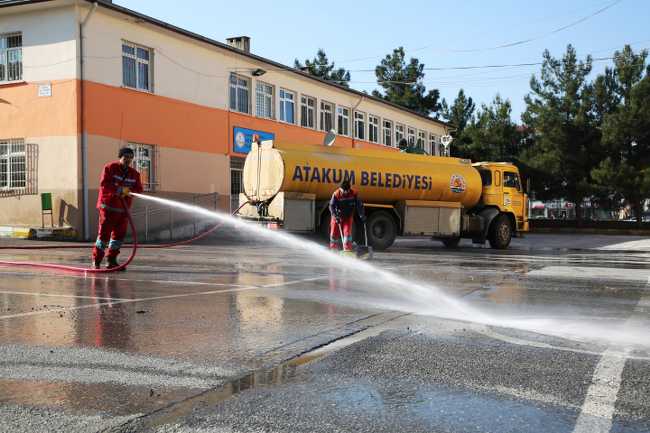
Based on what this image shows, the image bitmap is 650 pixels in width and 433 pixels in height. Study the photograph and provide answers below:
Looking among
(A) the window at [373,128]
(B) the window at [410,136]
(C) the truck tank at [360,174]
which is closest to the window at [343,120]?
(A) the window at [373,128]

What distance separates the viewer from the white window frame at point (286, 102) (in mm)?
31406

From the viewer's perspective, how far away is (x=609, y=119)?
3459 cm

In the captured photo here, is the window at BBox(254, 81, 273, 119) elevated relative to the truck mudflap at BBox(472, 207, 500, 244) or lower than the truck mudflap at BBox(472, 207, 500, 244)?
elevated

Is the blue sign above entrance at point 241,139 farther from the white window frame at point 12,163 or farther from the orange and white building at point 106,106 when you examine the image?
the white window frame at point 12,163

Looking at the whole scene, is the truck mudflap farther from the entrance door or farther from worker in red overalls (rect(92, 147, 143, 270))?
worker in red overalls (rect(92, 147, 143, 270))

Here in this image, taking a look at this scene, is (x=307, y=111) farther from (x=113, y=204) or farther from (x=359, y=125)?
(x=113, y=204)

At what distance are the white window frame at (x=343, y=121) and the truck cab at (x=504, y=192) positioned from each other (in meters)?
15.2

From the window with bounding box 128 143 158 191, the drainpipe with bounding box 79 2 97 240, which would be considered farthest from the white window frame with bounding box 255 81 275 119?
the drainpipe with bounding box 79 2 97 240

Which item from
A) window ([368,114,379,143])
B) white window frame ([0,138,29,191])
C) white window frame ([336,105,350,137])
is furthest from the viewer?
window ([368,114,379,143])

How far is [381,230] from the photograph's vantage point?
1938 centimetres

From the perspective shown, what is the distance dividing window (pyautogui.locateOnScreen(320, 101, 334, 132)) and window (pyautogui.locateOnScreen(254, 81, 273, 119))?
4.98 metres

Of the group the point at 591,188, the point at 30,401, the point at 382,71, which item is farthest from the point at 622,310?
the point at 382,71

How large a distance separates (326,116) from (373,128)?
6.07m

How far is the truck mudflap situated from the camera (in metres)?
21.7
